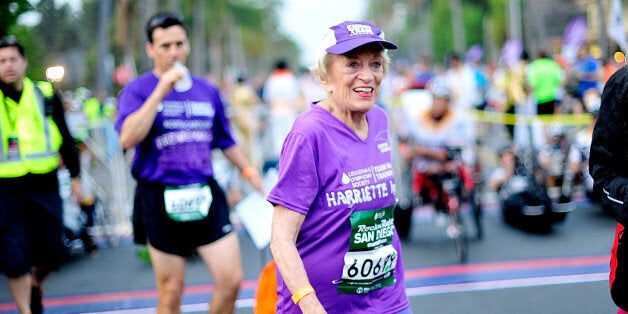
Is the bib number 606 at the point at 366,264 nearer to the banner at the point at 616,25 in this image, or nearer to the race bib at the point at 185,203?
the race bib at the point at 185,203

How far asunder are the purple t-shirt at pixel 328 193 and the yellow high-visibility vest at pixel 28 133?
270 centimetres

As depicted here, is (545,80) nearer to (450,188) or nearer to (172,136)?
(450,188)

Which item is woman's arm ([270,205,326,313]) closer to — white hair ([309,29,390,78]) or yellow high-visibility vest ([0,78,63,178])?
white hair ([309,29,390,78])

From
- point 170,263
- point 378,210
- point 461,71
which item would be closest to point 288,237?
point 378,210

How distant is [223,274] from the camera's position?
4348 millimetres

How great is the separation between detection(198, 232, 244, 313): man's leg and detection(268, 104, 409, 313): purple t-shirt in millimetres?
1392

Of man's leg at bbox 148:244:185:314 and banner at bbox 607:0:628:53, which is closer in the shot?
man's leg at bbox 148:244:185:314

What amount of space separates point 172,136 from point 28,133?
121cm

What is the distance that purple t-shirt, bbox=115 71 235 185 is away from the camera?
4430 millimetres

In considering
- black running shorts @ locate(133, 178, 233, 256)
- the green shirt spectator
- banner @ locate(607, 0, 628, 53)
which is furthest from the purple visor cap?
the green shirt spectator

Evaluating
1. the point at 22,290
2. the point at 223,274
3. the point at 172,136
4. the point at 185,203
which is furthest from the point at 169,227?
the point at 22,290

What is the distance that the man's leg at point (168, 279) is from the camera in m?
4.32

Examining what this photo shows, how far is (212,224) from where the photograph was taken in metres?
4.51

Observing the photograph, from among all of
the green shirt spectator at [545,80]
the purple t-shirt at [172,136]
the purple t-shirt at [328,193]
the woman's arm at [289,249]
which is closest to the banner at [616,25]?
the green shirt spectator at [545,80]
